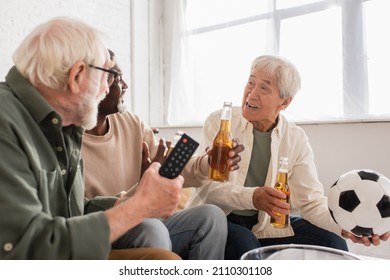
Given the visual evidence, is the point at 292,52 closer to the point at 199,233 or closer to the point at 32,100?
the point at 199,233

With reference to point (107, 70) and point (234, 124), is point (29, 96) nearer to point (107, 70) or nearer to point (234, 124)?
point (107, 70)

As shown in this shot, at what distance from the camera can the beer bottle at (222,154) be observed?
4.57 ft

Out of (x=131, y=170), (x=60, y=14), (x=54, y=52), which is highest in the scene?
(x=60, y=14)

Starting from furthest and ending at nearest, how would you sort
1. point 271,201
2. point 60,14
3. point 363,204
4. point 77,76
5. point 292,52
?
1. point 60,14
2. point 292,52
3. point 271,201
4. point 363,204
5. point 77,76

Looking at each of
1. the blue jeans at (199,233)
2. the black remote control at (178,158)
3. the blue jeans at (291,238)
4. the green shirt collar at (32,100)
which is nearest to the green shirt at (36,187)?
the green shirt collar at (32,100)

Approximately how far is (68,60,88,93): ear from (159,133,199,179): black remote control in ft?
0.92

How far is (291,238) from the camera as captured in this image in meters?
1.60

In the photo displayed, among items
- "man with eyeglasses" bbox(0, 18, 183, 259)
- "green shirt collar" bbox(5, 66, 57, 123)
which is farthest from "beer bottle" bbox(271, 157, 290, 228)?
"green shirt collar" bbox(5, 66, 57, 123)

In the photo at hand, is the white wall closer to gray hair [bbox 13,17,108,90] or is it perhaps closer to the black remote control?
gray hair [bbox 13,17,108,90]

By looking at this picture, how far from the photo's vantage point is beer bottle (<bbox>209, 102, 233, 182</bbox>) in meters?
1.39

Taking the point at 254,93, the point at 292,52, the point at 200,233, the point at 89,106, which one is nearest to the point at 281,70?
the point at 254,93

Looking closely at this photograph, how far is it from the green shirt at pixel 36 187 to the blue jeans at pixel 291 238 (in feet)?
2.23

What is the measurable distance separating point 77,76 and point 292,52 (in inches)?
86.7

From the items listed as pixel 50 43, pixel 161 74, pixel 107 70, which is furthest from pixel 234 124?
pixel 161 74
